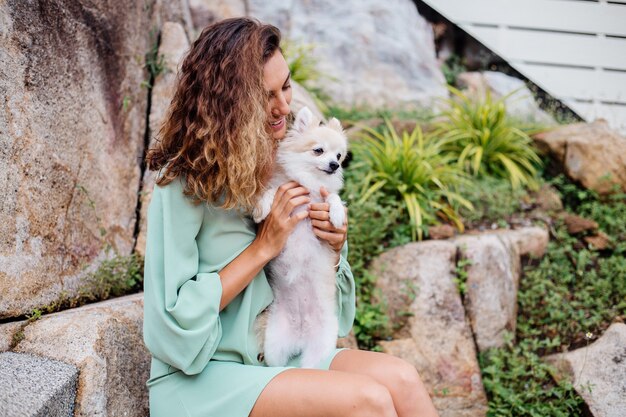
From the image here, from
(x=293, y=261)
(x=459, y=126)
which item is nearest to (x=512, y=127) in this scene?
(x=459, y=126)

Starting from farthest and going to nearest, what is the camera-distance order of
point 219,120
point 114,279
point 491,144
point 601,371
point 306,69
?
point 306,69 < point 491,144 < point 601,371 < point 114,279 < point 219,120

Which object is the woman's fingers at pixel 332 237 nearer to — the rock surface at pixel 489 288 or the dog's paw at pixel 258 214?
the dog's paw at pixel 258 214

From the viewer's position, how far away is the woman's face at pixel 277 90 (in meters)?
2.18

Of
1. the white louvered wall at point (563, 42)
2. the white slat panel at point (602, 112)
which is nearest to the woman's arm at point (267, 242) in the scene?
the white slat panel at point (602, 112)

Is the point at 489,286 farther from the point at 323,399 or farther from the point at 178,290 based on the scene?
the point at 178,290

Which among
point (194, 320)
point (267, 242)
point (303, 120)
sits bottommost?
point (194, 320)

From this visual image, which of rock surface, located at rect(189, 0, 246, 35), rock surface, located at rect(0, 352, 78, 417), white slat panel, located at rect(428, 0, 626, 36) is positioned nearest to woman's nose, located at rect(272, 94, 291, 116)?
rock surface, located at rect(0, 352, 78, 417)

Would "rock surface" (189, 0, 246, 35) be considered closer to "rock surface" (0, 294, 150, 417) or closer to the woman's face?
the woman's face

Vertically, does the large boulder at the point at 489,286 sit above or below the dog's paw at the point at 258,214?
below

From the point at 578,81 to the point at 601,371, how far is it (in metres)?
5.13

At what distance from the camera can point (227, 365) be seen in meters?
1.97

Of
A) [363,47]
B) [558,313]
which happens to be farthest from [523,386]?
[363,47]

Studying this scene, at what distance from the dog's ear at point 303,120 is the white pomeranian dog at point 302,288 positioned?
0.12 meters

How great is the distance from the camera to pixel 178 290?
6.34ft
